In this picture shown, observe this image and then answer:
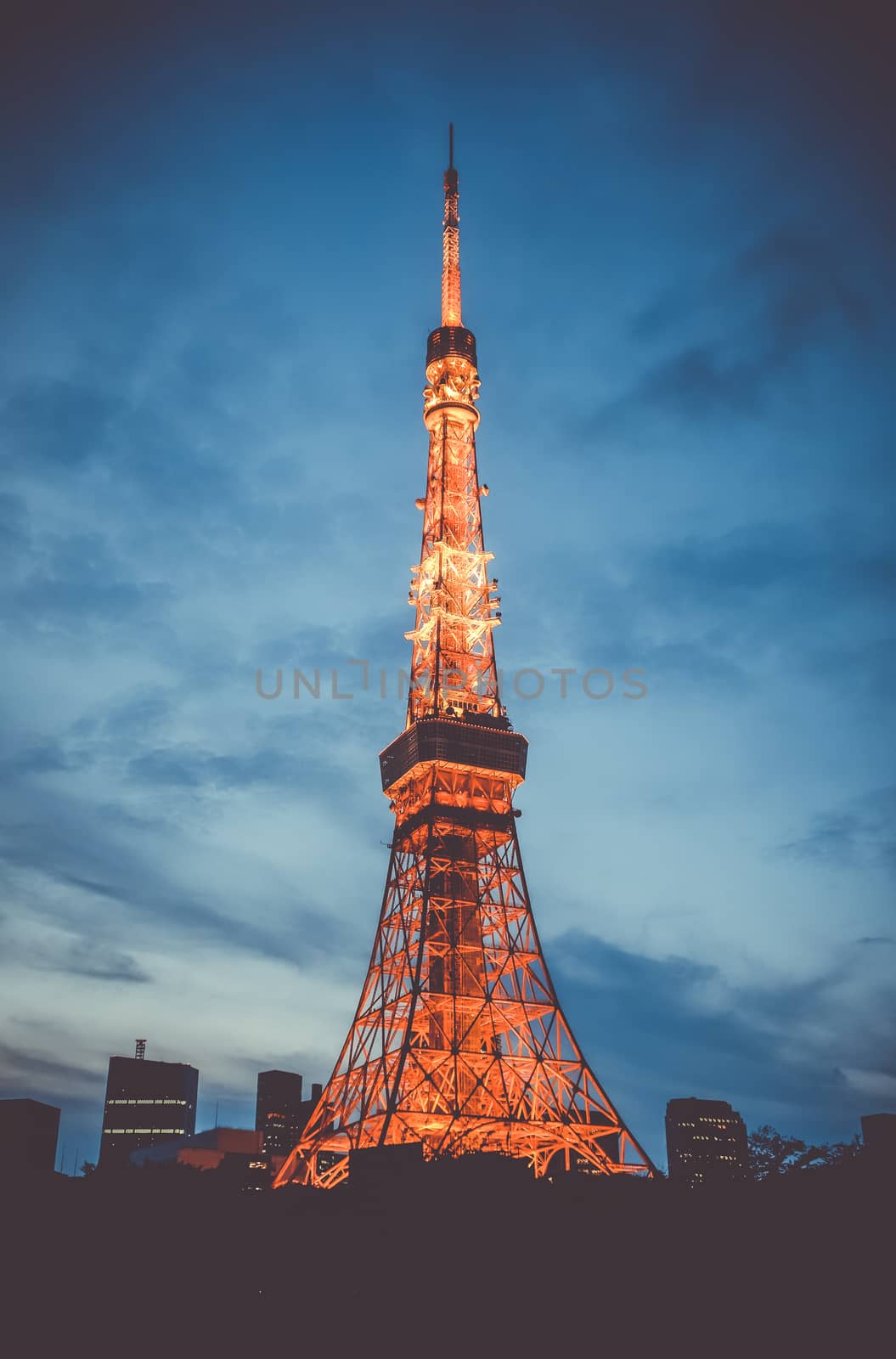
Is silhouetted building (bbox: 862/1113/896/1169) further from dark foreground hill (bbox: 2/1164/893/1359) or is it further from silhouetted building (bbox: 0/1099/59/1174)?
silhouetted building (bbox: 0/1099/59/1174)

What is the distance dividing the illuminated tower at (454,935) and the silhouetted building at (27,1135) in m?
12.8

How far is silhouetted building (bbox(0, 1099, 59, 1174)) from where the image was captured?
2184 inches

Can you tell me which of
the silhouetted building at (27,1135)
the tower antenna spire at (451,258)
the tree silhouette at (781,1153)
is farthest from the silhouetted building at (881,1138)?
the tower antenna spire at (451,258)

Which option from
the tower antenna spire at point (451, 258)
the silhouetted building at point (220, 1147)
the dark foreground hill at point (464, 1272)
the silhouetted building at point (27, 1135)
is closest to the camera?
the dark foreground hill at point (464, 1272)

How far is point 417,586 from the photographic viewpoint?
75.9 metres

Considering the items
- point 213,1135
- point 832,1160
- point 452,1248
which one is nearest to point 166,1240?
point 452,1248

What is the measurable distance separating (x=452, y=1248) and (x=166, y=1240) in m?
10.7

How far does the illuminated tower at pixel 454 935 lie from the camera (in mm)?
57469

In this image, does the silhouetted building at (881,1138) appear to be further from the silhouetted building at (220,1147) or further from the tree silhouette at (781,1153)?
the silhouetted building at (220,1147)

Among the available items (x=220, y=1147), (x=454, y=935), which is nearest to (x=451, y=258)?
(x=454, y=935)

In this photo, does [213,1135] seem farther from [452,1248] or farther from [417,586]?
[452,1248]

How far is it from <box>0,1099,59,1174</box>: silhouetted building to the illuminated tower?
12.8 m

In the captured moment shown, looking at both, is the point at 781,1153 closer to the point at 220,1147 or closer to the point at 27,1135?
the point at 27,1135

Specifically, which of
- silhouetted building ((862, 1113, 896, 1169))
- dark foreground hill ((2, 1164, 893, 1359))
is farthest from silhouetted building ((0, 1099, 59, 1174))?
silhouetted building ((862, 1113, 896, 1169))
